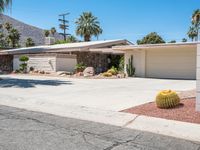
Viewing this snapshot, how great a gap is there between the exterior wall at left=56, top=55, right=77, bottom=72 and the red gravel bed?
20.6 meters

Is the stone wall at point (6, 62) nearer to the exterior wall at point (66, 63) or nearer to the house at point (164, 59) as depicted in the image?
the exterior wall at point (66, 63)

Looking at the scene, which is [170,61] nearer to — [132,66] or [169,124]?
[132,66]

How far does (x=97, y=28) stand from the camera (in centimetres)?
5544

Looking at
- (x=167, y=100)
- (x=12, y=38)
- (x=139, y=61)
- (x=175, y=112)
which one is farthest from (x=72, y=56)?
(x=12, y=38)

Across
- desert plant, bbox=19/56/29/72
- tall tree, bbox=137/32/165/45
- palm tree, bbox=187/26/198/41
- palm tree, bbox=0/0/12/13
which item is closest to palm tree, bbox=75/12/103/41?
tall tree, bbox=137/32/165/45

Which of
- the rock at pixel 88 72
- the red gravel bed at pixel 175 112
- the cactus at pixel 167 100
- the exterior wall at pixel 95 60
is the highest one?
the exterior wall at pixel 95 60

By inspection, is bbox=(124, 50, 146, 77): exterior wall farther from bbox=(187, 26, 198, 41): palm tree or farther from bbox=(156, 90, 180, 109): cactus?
bbox=(187, 26, 198, 41): palm tree

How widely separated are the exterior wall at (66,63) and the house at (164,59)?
6.36 meters

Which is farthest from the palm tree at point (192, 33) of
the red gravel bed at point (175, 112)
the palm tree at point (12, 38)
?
the red gravel bed at point (175, 112)

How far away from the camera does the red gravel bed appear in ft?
26.8

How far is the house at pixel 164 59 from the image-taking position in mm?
23688

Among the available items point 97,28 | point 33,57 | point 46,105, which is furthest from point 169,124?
point 97,28

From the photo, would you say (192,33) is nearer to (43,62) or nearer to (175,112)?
(43,62)

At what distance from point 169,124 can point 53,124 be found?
291cm
